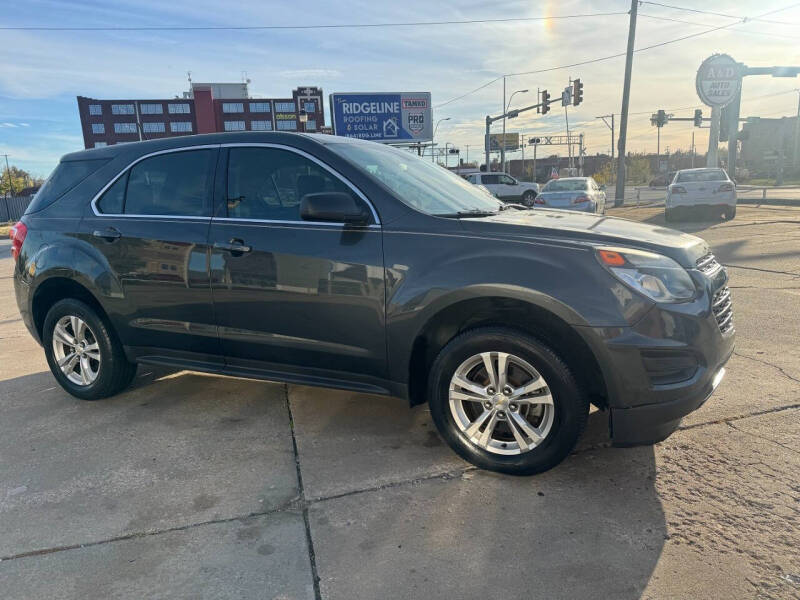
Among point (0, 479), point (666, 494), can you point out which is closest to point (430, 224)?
point (666, 494)

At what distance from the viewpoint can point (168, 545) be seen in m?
2.52

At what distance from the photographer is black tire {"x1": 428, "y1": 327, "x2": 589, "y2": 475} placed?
9.10ft

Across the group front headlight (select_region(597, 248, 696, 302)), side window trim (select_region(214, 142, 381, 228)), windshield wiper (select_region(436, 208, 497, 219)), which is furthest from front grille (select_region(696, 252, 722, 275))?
side window trim (select_region(214, 142, 381, 228))

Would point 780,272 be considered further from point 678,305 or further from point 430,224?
point 430,224

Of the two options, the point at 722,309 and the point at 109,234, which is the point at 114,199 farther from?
the point at 722,309

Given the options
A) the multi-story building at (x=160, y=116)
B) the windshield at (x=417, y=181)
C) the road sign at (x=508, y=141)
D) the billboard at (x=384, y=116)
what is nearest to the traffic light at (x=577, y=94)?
the billboard at (x=384, y=116)

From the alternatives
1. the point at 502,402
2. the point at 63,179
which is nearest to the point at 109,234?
Answer: the point at 63,179

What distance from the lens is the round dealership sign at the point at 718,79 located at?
76.8 ft

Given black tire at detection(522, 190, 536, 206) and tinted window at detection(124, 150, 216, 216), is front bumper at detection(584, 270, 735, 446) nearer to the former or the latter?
tinted window at detection(124, 150, 216, 216)

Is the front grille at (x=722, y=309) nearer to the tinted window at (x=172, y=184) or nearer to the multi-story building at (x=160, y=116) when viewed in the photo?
the tinted window at (x=172, y=184)

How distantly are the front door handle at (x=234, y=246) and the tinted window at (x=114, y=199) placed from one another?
100 cm

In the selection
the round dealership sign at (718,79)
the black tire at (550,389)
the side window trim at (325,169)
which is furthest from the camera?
the round dealership sign at (718,79)

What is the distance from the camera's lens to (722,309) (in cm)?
292

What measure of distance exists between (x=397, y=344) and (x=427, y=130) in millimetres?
33982
